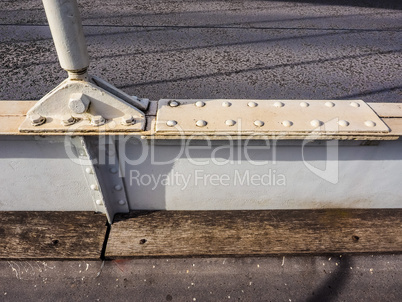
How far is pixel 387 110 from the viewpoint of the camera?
48.0 inches

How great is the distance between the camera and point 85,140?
3.62 ft

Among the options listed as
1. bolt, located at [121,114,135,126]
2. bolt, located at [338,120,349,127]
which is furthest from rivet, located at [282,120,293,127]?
bolt, located at [121,114,135,126]

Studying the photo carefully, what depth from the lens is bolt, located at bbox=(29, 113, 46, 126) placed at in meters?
1.01

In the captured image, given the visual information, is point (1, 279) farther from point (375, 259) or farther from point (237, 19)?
point (237, 19)

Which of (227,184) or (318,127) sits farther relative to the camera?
(227,184)

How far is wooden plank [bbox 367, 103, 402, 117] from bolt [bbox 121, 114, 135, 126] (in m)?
0.99

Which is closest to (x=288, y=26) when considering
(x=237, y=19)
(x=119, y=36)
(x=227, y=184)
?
(x=237, y=19)

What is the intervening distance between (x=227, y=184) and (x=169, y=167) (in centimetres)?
30

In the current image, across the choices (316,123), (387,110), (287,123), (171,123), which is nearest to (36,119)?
(171,123)

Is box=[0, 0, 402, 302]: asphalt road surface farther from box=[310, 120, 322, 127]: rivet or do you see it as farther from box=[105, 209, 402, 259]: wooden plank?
box=[310, 120, 322, 127]: rivet

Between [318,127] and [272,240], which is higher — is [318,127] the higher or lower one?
the higher one

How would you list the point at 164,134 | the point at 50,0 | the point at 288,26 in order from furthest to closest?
the point at 288,26
the point at 164,134
the point at 50,0

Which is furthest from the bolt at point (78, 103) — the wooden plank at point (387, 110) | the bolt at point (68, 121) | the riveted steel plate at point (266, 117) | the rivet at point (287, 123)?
the wooden plank at point (387, 110)

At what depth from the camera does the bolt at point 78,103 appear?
98 cm
